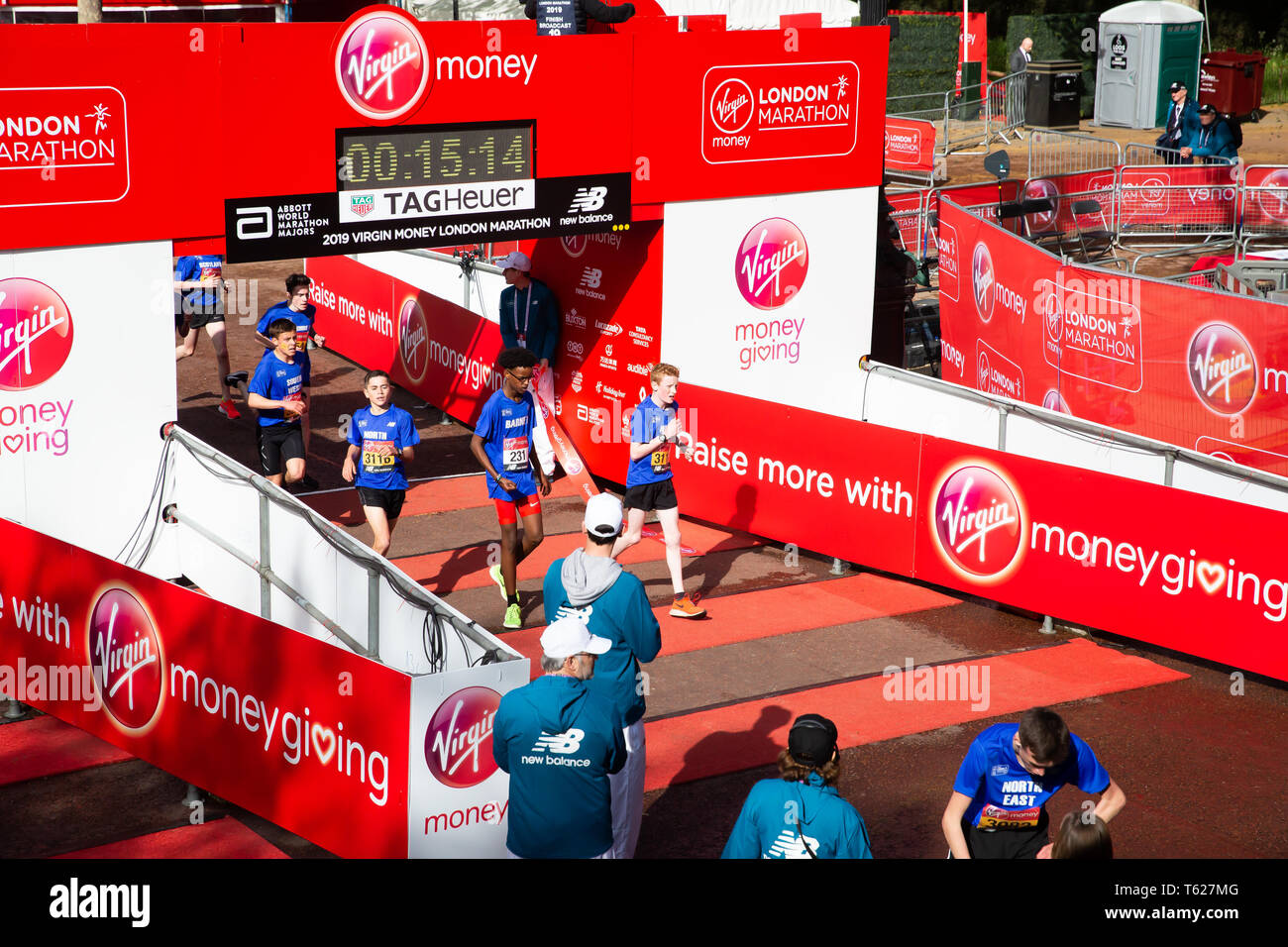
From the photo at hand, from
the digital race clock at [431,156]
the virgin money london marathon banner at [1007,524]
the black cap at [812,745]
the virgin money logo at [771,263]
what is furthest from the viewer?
the virgin money logo at [771,263]

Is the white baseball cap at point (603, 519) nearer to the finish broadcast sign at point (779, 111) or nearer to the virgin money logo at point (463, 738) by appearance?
the virgin money logo at point (463, 738)

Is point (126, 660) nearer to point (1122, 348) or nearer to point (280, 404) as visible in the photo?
point (280, 404)

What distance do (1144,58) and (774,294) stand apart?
25306 millimetres

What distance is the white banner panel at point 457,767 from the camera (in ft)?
23.4

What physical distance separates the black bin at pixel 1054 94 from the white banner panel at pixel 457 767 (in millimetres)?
32394

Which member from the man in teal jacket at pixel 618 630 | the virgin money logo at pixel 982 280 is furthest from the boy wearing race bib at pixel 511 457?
the virgin money logo at pixel 982 280

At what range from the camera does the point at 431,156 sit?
12359 mm

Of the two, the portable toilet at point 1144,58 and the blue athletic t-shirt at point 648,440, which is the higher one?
the portable toilet at point 1144,58

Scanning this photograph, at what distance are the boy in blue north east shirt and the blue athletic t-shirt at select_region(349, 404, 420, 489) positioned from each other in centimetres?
632

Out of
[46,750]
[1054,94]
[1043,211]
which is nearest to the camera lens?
[46,750]

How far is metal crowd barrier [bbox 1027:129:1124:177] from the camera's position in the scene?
30.2 meters

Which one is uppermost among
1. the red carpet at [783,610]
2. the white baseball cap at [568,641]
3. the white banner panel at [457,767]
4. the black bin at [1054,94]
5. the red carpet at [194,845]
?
the black bin at [1054,94]

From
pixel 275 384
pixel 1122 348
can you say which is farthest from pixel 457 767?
pixel 1122 348

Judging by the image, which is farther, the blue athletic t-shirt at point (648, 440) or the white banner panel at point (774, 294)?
the white banner panel at point (774, 294)
